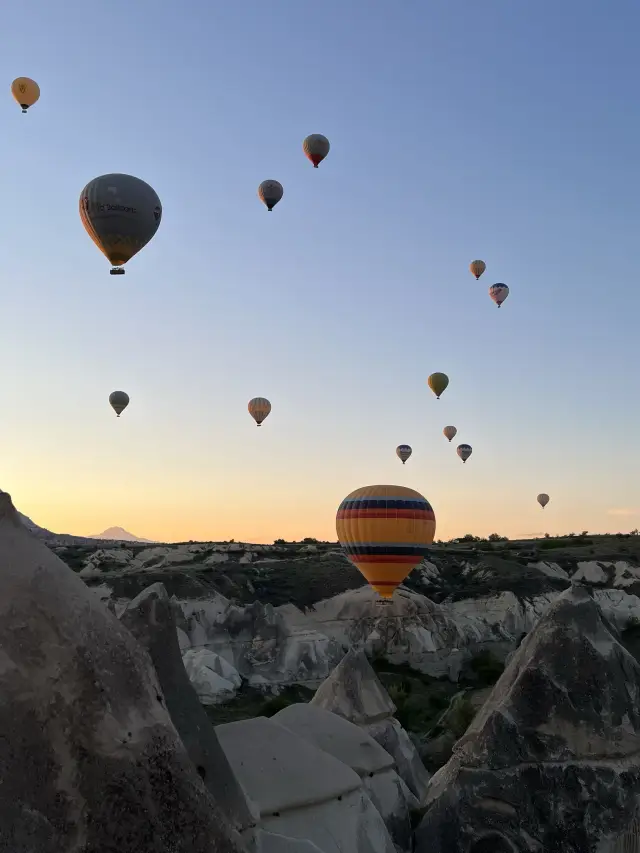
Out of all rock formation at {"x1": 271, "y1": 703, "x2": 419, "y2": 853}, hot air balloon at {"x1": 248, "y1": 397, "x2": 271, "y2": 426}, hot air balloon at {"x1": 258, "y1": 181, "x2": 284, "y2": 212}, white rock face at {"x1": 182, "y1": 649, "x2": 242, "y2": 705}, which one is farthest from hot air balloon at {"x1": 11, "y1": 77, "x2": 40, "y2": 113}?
rock formation at {"x1": 271, "y1": 703, "x2": 419, "y2": 853}

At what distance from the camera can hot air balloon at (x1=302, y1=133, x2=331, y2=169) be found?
36.7 m

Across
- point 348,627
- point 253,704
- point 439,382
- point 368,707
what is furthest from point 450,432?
point 368,707

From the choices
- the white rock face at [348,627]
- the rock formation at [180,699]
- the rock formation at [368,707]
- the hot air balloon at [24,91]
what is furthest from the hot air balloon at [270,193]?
the rock formation at [180,699]

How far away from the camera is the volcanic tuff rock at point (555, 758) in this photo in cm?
780

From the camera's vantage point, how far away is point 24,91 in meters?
33.4

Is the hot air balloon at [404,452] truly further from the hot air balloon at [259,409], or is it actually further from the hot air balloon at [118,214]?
the hot air balloon at [118,214]

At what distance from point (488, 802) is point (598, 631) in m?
2.00

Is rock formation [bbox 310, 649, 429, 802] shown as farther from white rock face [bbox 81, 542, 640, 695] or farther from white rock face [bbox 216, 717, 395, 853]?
white rock face [bbox 81, 542, 640, 695]

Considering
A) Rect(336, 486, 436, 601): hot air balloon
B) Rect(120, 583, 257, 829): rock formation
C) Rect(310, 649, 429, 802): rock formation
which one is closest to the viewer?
Rect(120, 583, 257, 829): rock formation

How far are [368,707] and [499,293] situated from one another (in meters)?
31.0

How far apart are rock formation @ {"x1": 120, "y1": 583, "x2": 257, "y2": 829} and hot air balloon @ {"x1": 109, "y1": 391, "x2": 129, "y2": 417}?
36003 mm

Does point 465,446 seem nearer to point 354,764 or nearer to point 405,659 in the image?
point 405,659

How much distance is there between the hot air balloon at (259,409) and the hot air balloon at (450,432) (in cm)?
1653

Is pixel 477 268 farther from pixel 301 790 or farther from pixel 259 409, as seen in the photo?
pixel 301 790
